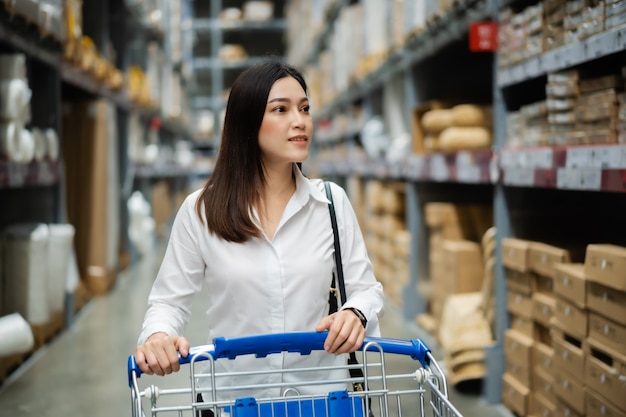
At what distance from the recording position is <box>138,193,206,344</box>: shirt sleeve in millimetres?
1696

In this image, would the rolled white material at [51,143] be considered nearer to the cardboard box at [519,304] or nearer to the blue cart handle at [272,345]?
the cardboard box at [519,304]

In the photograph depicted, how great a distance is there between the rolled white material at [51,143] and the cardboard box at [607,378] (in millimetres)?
3530

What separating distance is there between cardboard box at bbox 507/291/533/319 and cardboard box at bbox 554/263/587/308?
0.34 meters

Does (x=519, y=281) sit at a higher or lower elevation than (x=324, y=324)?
lower

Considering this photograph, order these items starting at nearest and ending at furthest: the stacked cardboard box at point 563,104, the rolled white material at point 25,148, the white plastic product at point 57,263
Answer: the stacked cardboard box at point 563,104
the rolled white material at point 25,148
the white plastic product at point 57,263

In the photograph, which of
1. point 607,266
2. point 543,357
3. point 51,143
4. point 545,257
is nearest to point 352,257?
point 607,266

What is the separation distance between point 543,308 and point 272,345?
182cm

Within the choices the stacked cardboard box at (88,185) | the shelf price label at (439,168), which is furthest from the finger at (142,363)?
the stacked cardboard box at (88,185)

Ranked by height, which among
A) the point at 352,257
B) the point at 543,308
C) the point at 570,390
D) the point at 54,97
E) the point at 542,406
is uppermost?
the point at 54,97

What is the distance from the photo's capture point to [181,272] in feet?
5.65

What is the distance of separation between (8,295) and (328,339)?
3.12 meters

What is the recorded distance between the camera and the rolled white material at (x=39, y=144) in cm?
443

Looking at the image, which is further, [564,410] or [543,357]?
[543,357]

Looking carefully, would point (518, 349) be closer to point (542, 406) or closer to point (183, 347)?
point (542, 406)
